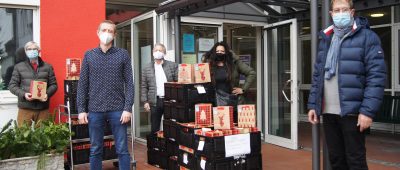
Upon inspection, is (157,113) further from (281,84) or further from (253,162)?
(281,84)

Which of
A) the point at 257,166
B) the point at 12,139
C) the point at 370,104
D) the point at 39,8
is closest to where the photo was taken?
the point at 370,104

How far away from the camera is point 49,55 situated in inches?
218

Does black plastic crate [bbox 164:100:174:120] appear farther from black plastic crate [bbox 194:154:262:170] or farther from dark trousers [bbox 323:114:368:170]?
dark trousers [bbox 323:114:368:170]

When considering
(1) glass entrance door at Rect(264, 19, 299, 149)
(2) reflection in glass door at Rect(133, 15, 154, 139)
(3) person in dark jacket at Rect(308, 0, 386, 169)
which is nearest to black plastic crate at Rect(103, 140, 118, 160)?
(2) reflection in glass door at Rect(133, 15, 154, 139)

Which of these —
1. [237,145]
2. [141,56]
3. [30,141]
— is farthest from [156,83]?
[30,141]

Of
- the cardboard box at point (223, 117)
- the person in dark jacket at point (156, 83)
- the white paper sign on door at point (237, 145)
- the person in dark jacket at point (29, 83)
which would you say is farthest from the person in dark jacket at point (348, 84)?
the person in dark jacket at point (29, 83)

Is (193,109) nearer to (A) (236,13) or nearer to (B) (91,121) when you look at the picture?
(B) (91,121)

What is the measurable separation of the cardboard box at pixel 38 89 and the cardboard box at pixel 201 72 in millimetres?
1828

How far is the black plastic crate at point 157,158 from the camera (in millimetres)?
5359

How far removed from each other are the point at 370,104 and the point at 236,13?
4.53 meters

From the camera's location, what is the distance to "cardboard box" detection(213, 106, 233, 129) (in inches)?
174

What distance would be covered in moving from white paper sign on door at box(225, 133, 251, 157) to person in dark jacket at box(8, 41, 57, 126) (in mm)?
2314

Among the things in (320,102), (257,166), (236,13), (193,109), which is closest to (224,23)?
(236,13)

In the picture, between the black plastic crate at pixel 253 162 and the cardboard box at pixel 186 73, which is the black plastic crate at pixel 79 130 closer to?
the cardboard box at pixel 186 73
